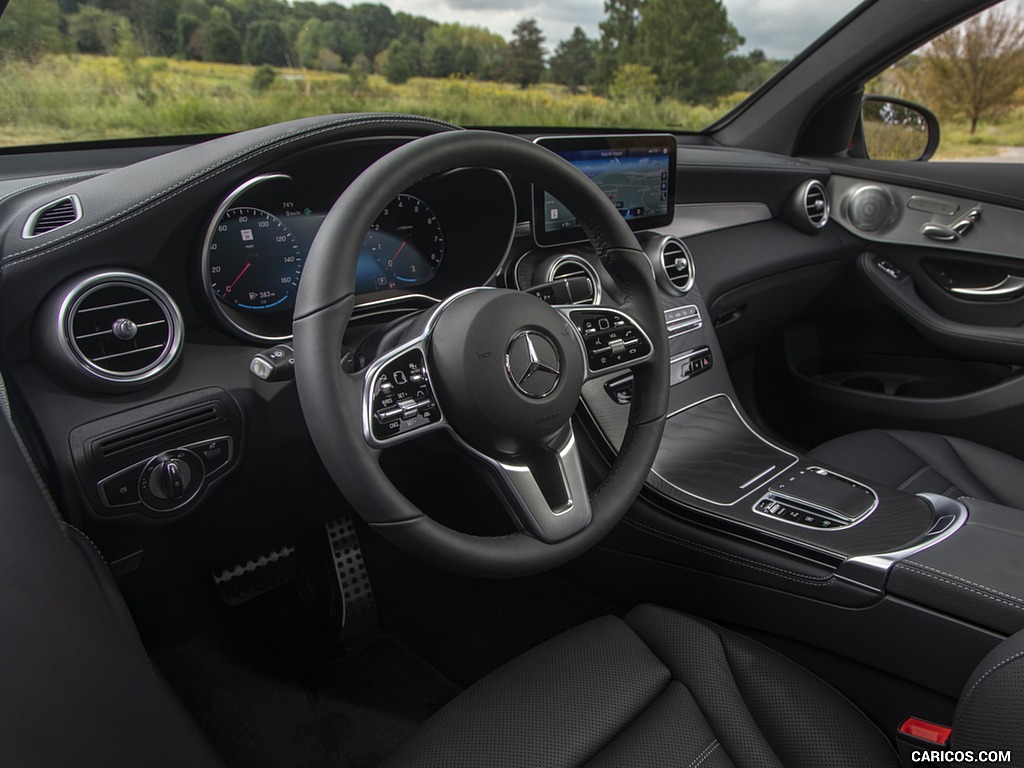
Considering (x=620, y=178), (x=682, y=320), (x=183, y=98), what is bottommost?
(x=682, y=320)

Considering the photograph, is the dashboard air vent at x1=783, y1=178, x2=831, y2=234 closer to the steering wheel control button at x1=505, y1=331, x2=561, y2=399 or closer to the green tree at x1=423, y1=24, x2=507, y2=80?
the green tree at x1=423, y1=24, x2=507, y2=80

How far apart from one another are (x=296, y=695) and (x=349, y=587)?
10.2 inches

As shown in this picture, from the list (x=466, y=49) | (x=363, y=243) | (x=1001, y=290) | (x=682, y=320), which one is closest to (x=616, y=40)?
(x=466, y=49)

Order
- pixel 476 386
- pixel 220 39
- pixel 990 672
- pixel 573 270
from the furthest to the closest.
A: pixel 220 39, pixel 573 270, pixel 476 386, pixel 990 672

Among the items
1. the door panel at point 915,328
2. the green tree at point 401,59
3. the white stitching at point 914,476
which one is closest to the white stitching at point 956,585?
the white stitching at point 914,476

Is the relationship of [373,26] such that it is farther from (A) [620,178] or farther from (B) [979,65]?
(B) [979,65]

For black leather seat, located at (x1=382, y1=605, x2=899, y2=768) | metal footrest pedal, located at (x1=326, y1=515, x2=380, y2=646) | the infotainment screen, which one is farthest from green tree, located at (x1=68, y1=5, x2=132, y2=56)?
black leather seat, located at (x1=382, y1=605, x2=899, y2=768)

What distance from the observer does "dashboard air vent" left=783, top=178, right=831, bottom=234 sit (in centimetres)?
249

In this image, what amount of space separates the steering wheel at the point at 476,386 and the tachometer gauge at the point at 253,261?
32cm

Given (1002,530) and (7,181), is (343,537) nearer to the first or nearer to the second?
(7,181)

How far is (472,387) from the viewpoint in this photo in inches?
38.8

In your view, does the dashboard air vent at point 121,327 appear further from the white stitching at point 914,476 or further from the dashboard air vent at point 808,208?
the dashboard air vent at point 808,208

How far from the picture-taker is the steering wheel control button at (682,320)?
1.82 meters

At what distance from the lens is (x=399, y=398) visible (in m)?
0.97
